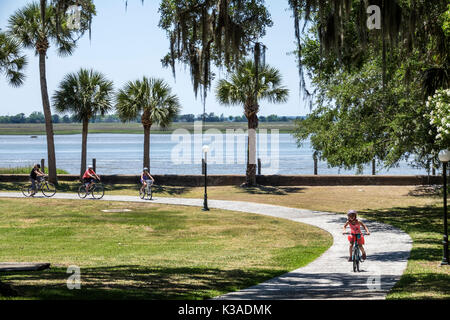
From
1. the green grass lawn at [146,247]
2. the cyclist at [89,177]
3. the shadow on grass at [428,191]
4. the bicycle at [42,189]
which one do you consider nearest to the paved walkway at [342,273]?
the green grass lawn at [146,247]

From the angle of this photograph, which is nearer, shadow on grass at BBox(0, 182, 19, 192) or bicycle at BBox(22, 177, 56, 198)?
bicycle at BBox(22, 177, 56, 198)

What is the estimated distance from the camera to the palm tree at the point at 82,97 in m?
39.7

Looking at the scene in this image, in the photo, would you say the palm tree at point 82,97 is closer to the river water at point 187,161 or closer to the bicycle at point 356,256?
the river water at point 187,161

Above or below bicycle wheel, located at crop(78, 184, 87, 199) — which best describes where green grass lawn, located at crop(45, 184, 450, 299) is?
below

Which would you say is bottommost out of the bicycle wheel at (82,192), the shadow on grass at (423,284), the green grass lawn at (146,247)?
the green grass lawn at (146,247)

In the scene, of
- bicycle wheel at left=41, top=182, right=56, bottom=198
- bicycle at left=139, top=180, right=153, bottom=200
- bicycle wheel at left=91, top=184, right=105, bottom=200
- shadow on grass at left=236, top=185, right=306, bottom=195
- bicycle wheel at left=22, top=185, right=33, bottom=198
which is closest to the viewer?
bicycle at left=139, top=180, right=153, bottom=200

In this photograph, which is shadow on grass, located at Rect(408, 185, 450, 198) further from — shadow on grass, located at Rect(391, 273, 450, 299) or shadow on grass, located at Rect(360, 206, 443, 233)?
shadow on grass, located at Rect(391, 273, 450, 299)

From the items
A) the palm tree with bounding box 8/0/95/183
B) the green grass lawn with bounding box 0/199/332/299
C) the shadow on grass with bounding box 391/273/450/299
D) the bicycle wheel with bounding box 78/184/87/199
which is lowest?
the green grass lawn with bounding box 0/199/332/299

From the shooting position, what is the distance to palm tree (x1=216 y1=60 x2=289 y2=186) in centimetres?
3638

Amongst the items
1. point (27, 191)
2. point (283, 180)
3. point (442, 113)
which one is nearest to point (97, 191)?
point (27, 191)

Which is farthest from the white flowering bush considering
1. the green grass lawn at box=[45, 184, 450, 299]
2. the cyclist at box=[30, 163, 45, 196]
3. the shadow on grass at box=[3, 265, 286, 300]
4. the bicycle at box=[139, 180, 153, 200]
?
the cyclist at box=[30, 163, 45, 196]

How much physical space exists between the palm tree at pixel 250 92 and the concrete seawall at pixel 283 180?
1516 millimetres

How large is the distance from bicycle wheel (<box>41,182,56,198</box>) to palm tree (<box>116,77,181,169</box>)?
7.86 m
